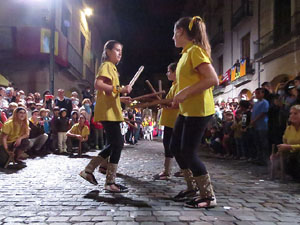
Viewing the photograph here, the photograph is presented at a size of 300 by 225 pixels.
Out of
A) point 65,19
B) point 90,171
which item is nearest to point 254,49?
point 65,19

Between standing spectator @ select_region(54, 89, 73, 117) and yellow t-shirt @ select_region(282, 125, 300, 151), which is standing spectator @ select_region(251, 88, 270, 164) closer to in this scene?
yellow t-shirt @ select_region(282, 125, 300, 151)

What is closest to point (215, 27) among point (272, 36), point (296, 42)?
point (272, 36)

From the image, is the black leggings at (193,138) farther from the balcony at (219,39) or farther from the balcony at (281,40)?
the balcony at (219,39)

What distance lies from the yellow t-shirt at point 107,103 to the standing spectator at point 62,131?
20.5ft

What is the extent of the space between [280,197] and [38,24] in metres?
15.8

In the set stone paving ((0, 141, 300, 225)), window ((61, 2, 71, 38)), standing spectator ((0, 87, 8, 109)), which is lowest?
stone paving ((0, 141, 300, 225))

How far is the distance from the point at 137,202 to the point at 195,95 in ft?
4.57

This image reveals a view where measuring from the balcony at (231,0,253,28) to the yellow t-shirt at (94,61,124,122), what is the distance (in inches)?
686

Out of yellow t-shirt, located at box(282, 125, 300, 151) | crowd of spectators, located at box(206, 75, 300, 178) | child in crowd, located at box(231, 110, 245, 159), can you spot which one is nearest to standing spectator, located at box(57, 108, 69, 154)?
crowd of spectators, located at box(206, 75, 300, 178)

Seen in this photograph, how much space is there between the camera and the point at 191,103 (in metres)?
3.15

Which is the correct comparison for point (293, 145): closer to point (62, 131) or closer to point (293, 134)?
point (293, 134)

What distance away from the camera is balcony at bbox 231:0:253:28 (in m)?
19.1

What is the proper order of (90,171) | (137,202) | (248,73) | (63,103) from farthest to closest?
(248,73) → (63,103) → (90,171) → (137,202)

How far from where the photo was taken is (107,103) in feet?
12.8
